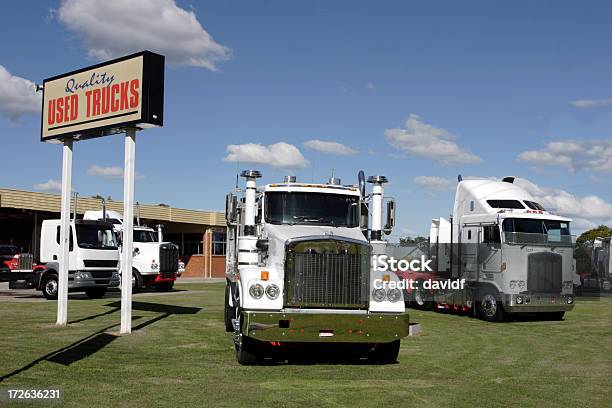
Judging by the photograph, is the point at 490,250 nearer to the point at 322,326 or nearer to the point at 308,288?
the point at 308,288

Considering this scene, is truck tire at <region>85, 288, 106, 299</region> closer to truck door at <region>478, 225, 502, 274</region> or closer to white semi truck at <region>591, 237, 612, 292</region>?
truck door at <region>478, 225, 502, 274</region>

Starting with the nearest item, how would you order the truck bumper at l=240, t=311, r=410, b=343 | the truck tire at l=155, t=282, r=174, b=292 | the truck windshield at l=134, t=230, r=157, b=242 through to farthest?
the truck bumper at l=240, t=311, r=410, b=343 → the truck windshield at l=134, t=230, r=157, b=242 → the truck tire at l=155, t=282, r=174, b=292

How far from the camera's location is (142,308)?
2123cm

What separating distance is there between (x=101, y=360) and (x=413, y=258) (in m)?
15.5

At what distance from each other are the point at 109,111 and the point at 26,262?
13.2 meters

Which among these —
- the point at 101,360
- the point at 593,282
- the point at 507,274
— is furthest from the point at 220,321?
the point at 593,282

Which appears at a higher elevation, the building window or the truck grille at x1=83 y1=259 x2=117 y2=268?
the building window

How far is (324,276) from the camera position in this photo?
11227 mm

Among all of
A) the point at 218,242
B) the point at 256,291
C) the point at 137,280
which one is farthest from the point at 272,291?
the point at 218,242

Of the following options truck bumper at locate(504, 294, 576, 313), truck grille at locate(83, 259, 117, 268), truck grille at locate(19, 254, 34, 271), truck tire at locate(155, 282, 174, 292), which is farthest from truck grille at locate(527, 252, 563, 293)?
truck grille at locate(19, 254, 34, 271)

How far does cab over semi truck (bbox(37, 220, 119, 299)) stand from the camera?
23.9 meters

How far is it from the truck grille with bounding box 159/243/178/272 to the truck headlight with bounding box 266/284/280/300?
65.9ft

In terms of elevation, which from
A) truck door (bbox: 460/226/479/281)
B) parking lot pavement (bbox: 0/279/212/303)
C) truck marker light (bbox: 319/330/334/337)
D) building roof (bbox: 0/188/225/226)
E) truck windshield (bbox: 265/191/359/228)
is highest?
building roof (bbox: 0/188/225/226)

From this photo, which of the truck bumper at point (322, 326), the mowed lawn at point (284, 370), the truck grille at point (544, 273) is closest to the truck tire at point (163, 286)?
the mowed lawn at point (284, 370)
